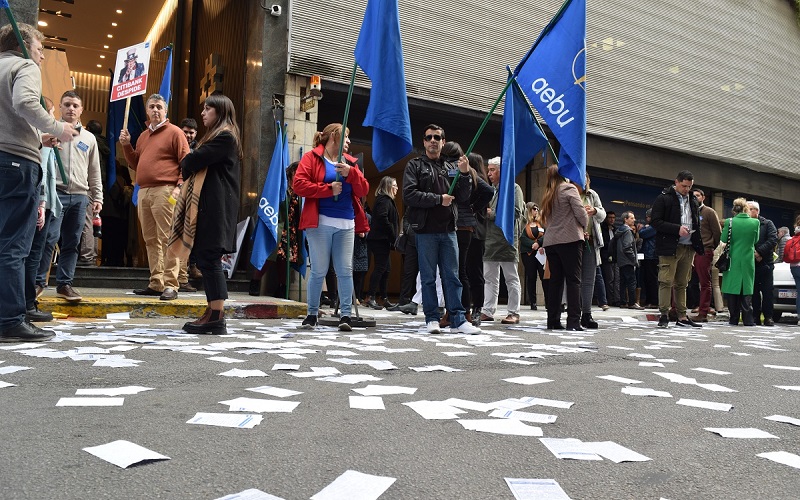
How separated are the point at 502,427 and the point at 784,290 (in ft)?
36.7

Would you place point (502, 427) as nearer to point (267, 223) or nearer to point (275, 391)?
point (275, 391)

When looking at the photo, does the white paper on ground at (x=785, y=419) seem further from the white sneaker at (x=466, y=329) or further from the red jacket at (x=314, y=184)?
the red jacket at (x=314, y=184)

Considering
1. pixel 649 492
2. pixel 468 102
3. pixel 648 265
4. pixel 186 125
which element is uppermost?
pixel 468 102

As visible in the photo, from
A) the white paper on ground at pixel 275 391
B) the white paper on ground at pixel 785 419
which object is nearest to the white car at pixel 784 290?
the white paper on ground at pixel 785 419

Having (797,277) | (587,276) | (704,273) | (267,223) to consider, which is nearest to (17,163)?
(267,223)

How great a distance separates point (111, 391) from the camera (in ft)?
10.7

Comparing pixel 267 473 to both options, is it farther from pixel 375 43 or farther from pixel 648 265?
pixel 648 265

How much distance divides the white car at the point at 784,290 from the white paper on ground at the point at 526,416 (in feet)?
35.1

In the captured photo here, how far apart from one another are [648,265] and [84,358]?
13055mm

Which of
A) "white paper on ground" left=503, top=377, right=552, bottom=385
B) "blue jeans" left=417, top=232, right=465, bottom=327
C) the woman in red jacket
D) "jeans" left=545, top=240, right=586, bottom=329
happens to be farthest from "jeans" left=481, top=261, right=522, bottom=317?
"white paper on ground" left=503, top=377, right=552, bottom=385

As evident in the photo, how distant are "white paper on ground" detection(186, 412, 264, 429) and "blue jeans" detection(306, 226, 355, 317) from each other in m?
3.94

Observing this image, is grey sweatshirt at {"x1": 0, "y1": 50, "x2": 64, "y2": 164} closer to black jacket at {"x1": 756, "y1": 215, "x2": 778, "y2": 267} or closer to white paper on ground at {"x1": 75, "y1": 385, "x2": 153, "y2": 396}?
white paper on ground at {"x1": 75, "y1": 385, "x2": 153, "y2": 396}

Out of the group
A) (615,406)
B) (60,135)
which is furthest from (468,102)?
(615,406)

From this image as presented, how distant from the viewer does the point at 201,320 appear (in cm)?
603
